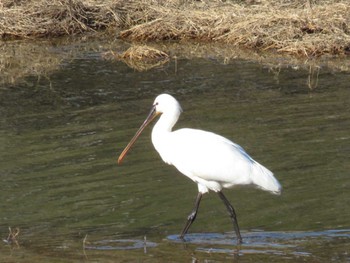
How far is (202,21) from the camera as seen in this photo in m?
18.5

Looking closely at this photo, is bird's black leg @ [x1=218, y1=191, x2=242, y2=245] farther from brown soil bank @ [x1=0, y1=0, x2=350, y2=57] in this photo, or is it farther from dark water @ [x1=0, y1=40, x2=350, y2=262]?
brown soil bank @ [x1=0, y1=0, x2=350, y2=57]

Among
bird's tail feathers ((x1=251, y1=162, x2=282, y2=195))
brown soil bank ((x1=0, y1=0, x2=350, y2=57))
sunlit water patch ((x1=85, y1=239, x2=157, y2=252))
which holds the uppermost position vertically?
bird's tail feathers ((x1=251, y1=162, x2=282, y2=195))

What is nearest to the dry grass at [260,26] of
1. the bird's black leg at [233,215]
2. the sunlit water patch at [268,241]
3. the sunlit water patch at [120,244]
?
the bird's black leg at [233,215]

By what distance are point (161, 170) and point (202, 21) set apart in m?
8.46

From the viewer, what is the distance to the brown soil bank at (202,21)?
664 inches

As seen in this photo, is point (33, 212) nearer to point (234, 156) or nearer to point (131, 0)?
point (234, 156)

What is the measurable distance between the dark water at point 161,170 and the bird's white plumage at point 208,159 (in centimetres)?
45

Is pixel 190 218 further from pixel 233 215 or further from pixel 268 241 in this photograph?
pixel 268 241

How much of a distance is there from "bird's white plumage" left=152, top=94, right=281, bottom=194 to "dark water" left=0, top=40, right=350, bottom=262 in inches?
17.5

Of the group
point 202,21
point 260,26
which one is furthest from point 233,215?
point 202,21

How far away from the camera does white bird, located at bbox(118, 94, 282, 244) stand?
8484 mm

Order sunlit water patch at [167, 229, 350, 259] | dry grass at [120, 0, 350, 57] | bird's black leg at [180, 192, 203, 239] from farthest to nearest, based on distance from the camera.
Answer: dry grass at [120, 0, 350, 57]
bird's black leg at [180, 192, 203, 239]
sunlit water patch at [167, 229, 350, 259]

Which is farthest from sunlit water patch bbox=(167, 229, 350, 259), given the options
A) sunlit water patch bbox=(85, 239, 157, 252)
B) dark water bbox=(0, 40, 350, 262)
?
sunlit water patch bbox=(85, 239, 157, 252)

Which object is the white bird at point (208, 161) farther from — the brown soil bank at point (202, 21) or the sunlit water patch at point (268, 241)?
the brown soil bank at point (202, 21)
